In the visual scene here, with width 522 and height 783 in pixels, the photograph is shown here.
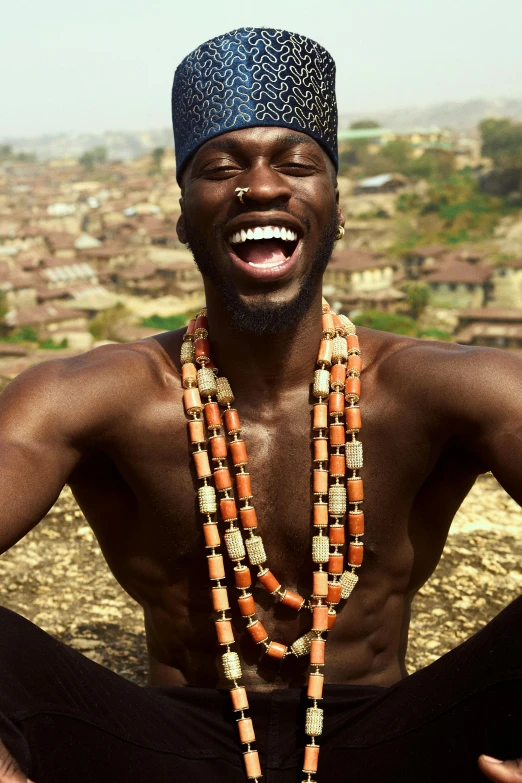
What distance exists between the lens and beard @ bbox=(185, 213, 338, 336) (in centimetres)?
232

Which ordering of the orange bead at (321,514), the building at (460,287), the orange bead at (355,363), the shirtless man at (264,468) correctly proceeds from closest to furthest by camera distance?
the shirtless man at (264,468) → the orange bead at (321,514) → the orange bead at (355,363) → the building at (460,287)

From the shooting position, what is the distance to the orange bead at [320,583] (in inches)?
90.7

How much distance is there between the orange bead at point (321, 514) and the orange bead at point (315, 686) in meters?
0.36

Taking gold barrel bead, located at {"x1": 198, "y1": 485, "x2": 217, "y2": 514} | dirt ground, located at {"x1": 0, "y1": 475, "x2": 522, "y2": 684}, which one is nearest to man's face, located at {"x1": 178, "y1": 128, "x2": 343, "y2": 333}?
gold barrel bead, located at {"x1": 198, "y1": 485, "x2": 217, "y2": 514}

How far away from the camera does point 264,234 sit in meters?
2.30

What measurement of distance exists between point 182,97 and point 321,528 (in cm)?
123

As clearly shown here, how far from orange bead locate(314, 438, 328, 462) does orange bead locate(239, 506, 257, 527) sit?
0.21m

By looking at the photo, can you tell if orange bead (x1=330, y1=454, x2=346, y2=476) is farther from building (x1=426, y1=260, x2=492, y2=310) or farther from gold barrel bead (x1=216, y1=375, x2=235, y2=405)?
building (x1=426, y1=260, x2=492, y2=310)

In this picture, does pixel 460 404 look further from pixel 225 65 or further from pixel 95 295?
pixel 95 295

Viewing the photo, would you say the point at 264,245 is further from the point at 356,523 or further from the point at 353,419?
the point at 356,523

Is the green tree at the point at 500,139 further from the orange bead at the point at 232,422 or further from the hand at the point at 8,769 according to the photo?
the hand at the point at 8,769

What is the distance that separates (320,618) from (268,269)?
0.87m

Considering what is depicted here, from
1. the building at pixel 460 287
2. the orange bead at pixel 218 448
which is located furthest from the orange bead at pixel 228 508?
the building at pixel 460 287

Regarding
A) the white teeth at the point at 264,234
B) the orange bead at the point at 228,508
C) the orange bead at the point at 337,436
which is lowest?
the orange bead at the point at 228,508
